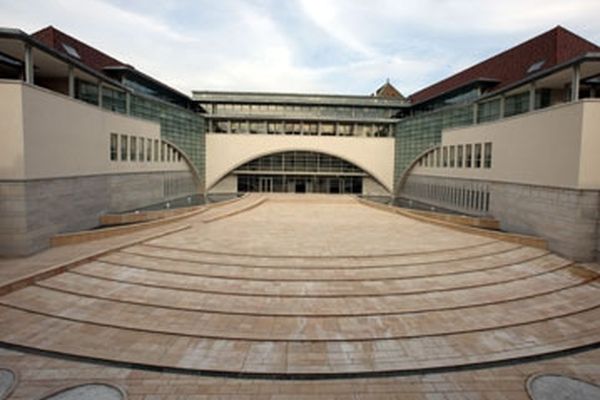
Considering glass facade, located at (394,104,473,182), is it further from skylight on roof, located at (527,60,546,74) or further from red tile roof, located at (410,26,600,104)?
skylight on roof, located at (527,60,546,74)

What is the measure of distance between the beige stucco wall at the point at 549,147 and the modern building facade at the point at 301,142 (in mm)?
58

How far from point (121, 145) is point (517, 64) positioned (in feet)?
86.4

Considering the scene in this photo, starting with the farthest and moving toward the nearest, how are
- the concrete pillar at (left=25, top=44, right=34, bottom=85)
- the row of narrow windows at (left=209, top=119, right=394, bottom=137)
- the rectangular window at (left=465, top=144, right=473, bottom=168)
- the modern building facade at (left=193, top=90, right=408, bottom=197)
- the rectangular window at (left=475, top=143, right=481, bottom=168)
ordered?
the row of narrow windows at (left=209, top=119, right=394, bottom=137) < the modern building facade at (left=193, top=90, right=408, bottom=197) < the rectangular window at (left=465, top=144, right=473, bottom=168) < the rectangular window at (left=475, top=143, right=481, bottom=168) < the concrete pillar at (left=25, top=44, right=34, bottom=85)

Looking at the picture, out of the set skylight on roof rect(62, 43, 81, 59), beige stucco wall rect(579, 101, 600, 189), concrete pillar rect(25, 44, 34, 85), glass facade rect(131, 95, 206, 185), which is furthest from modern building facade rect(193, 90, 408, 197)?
beige stucco wall rect(579, 101, 600, 189)

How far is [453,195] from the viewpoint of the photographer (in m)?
29.0

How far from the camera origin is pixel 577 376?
8.16 meters

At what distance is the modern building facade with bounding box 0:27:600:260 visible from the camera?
14844 millimetres

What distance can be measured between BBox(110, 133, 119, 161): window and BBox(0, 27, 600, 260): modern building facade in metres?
0.11

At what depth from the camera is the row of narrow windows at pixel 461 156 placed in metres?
24.3

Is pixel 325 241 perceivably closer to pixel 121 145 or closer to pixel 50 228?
pixel 50 228

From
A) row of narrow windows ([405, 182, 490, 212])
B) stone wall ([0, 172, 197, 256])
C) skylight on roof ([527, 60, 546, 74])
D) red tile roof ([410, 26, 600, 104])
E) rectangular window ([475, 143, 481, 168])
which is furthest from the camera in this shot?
rectangular window ([475, 143, 481, 168])

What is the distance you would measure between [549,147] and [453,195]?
12.1 meters

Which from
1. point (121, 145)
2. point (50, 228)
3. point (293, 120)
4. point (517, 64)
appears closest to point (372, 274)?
point (50, 228)

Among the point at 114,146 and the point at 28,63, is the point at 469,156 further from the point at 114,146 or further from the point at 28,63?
the point at 28,63
